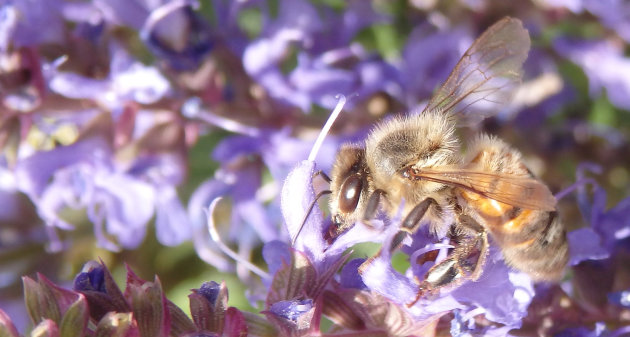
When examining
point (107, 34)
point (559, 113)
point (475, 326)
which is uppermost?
point (107, 34)

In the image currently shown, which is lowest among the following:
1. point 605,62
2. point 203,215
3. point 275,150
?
point 203,215

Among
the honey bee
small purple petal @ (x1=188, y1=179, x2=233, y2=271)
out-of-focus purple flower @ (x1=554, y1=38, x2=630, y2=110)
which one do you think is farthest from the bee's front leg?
out-of-focus purple flower @ (x1=554, y1=38, x2=630, y2=110)

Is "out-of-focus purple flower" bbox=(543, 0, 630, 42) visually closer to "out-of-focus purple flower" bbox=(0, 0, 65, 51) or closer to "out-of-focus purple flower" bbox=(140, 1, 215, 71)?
"out-of-focus purple flower" bbox=(140, 1, 215, 71)

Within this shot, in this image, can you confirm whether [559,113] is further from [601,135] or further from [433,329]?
[433,329]

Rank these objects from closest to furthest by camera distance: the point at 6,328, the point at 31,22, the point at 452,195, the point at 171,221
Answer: the point at 6,328, the point at 452,195, the point at 31,22, the point at 171,221

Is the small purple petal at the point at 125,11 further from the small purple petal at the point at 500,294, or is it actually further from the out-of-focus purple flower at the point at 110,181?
the small purple petal at the point at 500,294

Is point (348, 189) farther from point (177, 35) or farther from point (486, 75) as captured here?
point (177, 35)

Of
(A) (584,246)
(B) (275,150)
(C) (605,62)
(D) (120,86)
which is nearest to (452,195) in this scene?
(A) (584,246)

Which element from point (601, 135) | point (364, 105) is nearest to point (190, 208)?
point (364, 105)
